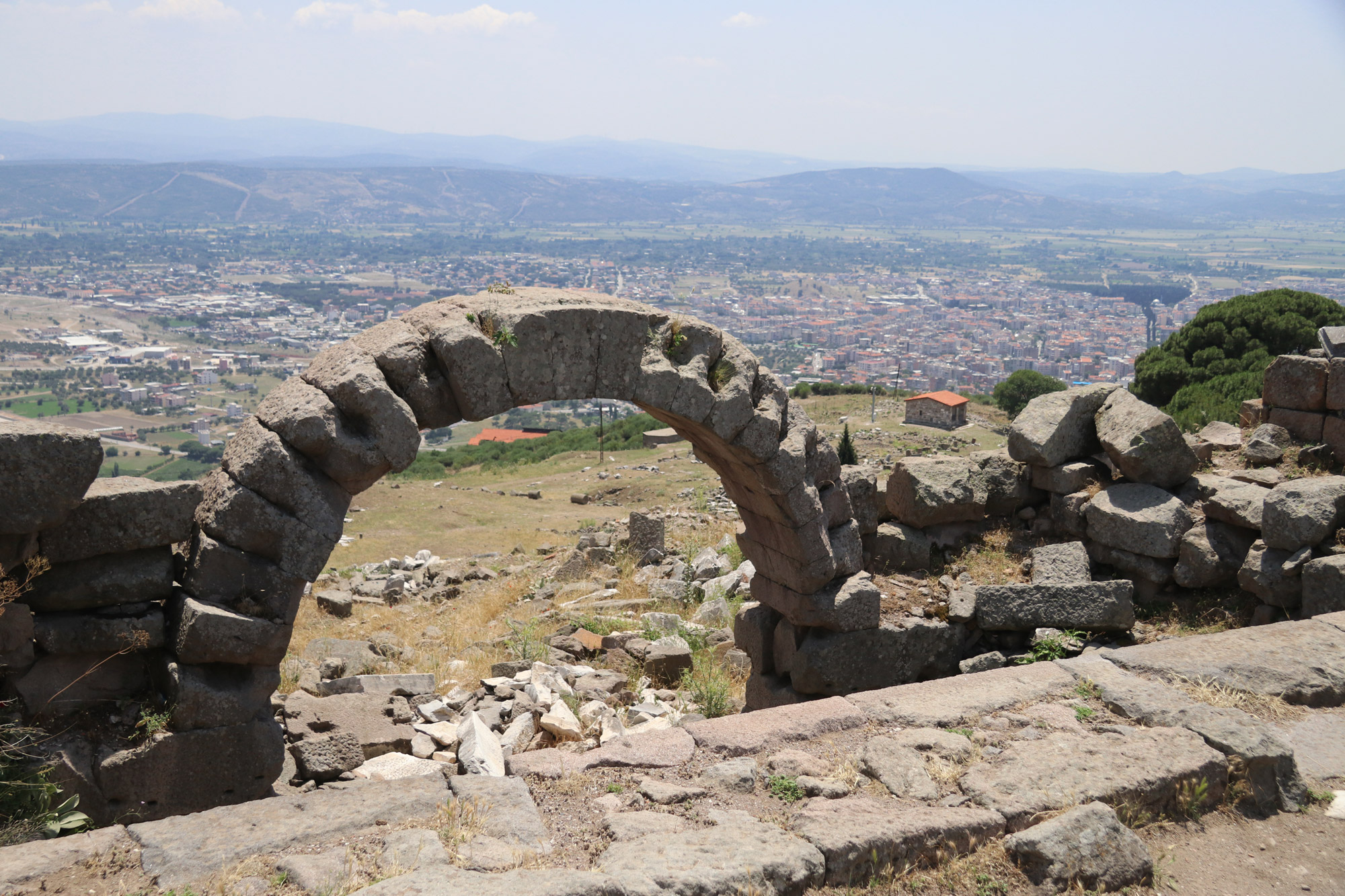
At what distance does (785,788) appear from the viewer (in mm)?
4891

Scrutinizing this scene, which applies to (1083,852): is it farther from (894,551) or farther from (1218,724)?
(894,551)

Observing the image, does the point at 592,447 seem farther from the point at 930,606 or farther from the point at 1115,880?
the point at 1115,880

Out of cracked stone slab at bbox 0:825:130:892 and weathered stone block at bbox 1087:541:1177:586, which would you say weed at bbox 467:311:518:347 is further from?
weathered stone block at bbox 1087:541:1177:586

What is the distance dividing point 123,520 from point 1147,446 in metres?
8.67

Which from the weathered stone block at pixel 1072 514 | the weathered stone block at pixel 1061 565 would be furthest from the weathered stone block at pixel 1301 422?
the weathered stone block at pixel 1061 565

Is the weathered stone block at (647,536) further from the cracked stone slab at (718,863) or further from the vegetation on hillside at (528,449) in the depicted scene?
the vegetation on hillside at (528,449)

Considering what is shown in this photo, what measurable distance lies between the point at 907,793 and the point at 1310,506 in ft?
18.2

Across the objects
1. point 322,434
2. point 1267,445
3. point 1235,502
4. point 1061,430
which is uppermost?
point 322,434

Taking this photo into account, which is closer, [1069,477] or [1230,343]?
[1069,477]

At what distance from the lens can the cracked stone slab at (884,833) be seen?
4199mm

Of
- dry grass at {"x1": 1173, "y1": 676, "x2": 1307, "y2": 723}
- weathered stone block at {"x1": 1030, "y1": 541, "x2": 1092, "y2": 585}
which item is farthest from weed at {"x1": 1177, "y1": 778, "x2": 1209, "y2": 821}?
weathered stone block at {"x1": 1030, "y1": 541, "x2": 1092, "y2": 585}

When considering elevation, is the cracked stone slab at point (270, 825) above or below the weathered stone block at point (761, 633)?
above

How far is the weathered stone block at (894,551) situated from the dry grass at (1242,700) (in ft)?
10.2

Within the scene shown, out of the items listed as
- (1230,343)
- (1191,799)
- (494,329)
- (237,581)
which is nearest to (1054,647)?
(1191,799)
